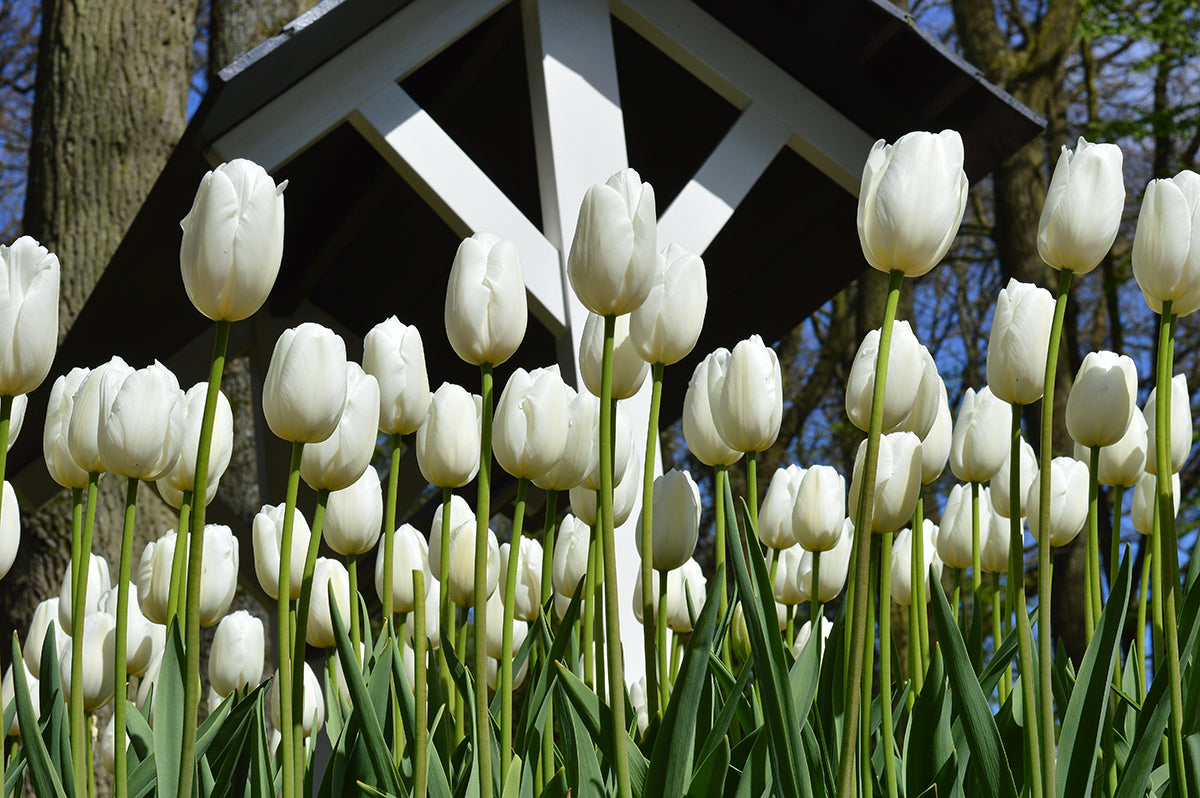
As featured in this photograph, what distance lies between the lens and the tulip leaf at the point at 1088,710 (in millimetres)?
1042

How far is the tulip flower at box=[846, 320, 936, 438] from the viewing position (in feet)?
3.90

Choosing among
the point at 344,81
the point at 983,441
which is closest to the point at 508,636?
the point at 983,441

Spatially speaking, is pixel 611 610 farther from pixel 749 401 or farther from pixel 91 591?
pixel 91 591

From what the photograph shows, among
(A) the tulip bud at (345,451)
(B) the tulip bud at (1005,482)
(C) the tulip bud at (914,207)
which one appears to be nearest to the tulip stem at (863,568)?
(C) the tulip bud at (914,207)

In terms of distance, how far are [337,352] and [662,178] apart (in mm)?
3538

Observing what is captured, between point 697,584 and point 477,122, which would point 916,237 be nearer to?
point 697,584

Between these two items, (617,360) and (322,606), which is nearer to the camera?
(617,360)

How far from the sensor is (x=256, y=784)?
1.09 m

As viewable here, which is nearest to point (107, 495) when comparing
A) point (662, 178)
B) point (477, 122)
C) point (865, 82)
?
point (477, 122)

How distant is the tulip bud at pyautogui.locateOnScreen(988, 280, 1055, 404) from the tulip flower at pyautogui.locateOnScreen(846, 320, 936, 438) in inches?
3.0

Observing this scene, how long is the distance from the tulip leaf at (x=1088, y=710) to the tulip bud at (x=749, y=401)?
1.15 ft

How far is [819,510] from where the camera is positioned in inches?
59.6

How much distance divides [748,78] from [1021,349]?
209 centimetres

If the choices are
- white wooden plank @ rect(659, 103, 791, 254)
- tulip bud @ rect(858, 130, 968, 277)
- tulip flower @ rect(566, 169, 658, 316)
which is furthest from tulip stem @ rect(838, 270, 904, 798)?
white wooden plank @ rect(659, 103, 791, 254)
